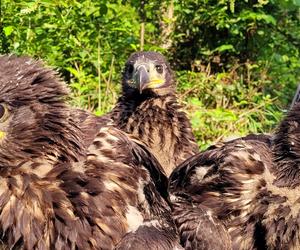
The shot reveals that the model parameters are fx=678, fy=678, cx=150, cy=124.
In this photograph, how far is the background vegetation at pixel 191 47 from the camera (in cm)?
768

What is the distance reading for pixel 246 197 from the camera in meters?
3.81

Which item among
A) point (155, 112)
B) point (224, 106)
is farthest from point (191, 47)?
point (155, 112)

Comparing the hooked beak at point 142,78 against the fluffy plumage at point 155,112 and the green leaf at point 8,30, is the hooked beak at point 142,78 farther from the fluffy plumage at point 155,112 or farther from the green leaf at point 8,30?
the green leaf at point 8,30

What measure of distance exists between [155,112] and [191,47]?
5370 millimetres

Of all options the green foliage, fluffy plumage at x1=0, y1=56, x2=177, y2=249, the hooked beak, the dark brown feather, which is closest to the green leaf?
the hooked beak

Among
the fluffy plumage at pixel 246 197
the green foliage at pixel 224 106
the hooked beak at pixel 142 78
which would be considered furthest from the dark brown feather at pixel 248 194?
the green foliage at pixel 224 106

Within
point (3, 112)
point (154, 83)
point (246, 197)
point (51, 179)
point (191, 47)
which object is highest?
point (3, 112)

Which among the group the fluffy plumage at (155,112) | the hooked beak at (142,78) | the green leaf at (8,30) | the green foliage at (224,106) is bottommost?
the green foliage at (224,106)

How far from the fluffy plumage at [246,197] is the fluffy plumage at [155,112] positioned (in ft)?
4.22

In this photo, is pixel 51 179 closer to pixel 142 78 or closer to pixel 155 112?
pixel 155 112

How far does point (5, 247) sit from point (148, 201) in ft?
2.61

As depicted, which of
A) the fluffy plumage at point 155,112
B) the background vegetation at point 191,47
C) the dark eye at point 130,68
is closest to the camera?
the fluffy plumage at point 155,112

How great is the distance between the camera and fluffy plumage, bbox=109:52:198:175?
553cm

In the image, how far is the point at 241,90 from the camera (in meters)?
10.1
